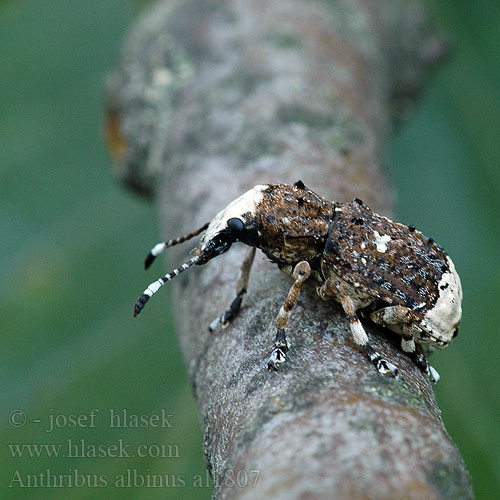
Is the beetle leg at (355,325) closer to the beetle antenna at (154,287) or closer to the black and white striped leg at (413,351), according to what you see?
the black and white striped leg at (413,351)

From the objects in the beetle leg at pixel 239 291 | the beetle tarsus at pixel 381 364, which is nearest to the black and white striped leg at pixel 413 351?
the beetle tarsus at pixel 381 364

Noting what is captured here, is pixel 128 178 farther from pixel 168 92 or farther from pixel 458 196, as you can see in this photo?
pixel 458 196

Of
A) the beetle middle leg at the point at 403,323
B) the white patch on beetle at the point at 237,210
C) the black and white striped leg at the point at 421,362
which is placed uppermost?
the white patch on beetle at the point at 237,210

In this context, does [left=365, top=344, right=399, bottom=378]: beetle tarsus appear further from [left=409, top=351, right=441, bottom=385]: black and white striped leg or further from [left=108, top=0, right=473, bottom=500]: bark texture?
[left=409, top=351, right=441, bottom=385]: black and white striped leg

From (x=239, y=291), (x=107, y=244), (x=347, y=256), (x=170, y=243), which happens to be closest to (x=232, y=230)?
(x=239, y=291)

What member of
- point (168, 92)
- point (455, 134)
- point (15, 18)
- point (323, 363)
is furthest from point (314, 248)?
point (15, 18)

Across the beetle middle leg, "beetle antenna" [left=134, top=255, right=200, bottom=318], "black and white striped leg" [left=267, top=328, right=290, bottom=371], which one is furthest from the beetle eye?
the beetle middle leg
